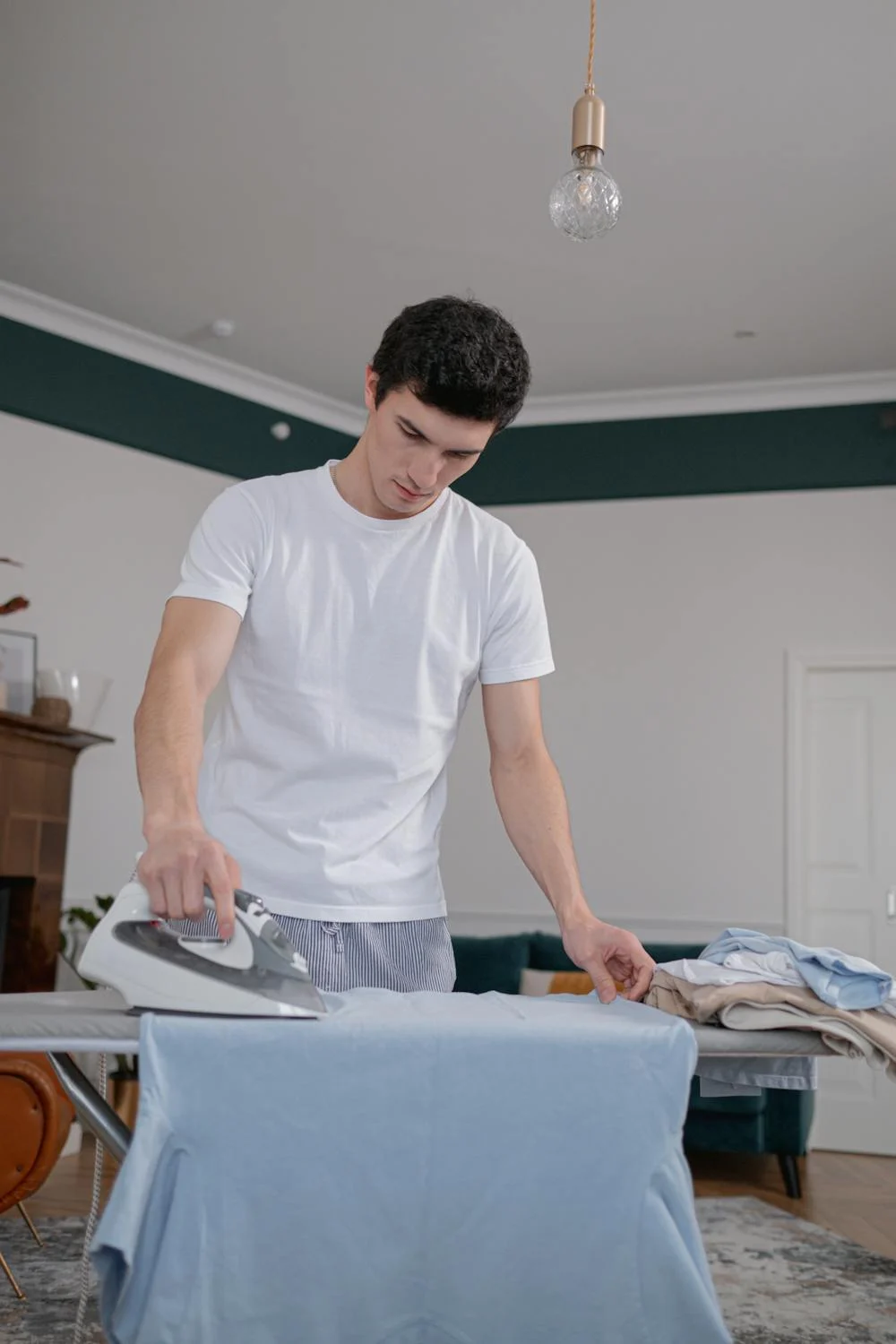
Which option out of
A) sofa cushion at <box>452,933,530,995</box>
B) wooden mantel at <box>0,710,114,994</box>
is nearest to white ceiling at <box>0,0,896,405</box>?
wooden mantel at <box>0,710,114,994</box>

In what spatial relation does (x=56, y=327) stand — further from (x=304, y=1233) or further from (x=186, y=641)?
(x=304, y=1233)

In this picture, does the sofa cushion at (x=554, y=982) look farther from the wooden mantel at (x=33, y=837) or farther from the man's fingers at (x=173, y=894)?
the man's fingers at (x=173, y=894)

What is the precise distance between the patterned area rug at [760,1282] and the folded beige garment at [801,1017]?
1.66m

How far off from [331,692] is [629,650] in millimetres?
4554

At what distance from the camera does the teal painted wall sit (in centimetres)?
540

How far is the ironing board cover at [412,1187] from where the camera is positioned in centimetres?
107

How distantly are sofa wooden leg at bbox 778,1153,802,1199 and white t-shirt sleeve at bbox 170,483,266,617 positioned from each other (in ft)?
12.0

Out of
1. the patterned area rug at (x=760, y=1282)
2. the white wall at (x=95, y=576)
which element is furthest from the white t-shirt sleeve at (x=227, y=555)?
the white wall at (x=95, y=576)

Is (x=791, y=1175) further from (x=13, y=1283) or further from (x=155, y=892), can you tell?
(x=155, y=892)

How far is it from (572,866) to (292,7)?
283 centimetres

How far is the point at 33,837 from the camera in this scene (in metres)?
4.67

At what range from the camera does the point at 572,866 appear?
5.37ft

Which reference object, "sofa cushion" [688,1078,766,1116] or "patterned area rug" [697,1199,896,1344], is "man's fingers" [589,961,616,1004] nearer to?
"patterned area rug" [697,1199,896,1344]

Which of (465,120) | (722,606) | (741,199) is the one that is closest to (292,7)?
(465,120)
